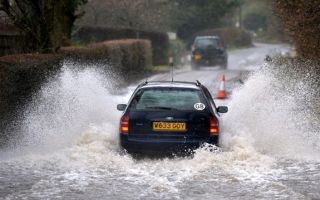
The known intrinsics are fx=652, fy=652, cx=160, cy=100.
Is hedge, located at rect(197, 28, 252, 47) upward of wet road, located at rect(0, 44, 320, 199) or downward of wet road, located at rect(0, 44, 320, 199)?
upward

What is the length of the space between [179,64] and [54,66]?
1287 inches

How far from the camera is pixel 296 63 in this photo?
19.0 m

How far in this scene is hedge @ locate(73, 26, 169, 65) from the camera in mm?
37984

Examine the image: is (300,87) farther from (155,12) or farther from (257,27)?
(257,27)

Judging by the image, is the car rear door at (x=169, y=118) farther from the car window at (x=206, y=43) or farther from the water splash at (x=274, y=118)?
the car window at (x=206, y=43)

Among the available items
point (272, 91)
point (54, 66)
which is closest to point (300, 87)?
point (272, 91)

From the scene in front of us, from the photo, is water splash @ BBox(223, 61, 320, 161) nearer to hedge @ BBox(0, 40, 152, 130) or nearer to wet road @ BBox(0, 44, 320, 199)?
wet road @ BBox(0, 44, 320, 199)

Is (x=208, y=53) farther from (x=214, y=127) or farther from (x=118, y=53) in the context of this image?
(x=214, y=127)

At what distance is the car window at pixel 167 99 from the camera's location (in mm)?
10727

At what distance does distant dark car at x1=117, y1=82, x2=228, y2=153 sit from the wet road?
24 centimetres

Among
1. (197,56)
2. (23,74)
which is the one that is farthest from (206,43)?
(23,74)

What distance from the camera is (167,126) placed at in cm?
1053

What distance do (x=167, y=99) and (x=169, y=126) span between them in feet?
1.78

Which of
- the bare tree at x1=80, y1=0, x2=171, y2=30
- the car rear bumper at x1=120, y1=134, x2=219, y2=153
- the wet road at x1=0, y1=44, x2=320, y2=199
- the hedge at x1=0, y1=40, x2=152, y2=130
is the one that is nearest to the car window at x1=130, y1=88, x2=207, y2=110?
the car rear bumper at x1=120, y1=134, x2=219, y2=153
